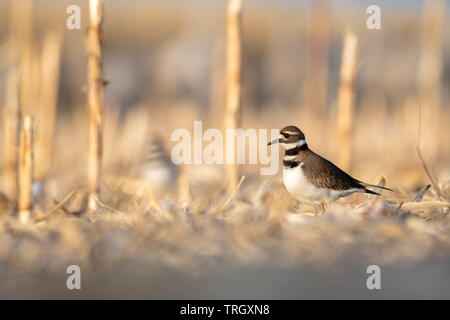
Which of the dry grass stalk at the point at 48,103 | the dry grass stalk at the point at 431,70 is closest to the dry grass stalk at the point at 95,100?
the dry grass stalk at the point at 48,103

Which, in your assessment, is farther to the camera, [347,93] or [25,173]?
[347,93]

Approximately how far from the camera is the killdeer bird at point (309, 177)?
2.42 meters

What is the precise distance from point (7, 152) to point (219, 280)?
196cm

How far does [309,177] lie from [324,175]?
8 cm

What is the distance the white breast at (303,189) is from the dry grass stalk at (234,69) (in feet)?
1.34

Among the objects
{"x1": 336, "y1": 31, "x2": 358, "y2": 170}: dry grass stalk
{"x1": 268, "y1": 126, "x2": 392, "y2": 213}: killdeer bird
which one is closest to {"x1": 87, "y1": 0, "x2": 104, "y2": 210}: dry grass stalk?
{"x1": 268, "y1": 126, "x2": 392, "y2": 213}: killdeer bird

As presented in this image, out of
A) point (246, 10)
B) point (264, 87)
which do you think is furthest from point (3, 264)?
point (246, 10)

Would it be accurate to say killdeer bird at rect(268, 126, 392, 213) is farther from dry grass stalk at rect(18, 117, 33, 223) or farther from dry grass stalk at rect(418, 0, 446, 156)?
dry grass stalk at rect(418, 0, 446, 156)

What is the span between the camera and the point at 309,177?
243 cm

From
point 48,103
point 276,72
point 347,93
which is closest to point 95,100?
point 347,93

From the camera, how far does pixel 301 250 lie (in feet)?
6.57

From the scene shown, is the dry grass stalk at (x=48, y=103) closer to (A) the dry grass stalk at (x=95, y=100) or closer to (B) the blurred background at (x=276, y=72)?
(B) the blurred background at (x=276, y=72)

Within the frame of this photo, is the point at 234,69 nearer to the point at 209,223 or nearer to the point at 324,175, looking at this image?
the point at 324,175

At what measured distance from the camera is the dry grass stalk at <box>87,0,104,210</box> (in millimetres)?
2439
